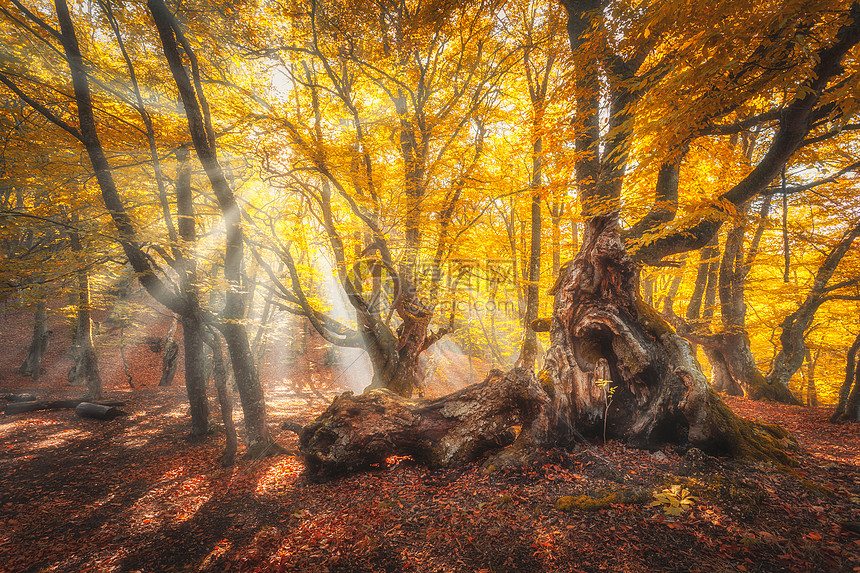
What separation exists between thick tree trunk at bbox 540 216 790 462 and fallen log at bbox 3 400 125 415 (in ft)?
45.9

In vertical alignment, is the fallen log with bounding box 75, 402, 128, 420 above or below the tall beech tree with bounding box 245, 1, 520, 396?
below

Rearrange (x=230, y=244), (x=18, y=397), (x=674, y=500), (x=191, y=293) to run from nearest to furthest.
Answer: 1. (x=674, y=500)
2. (x=230, y=244)
3. (x=191, y=293)
4. (x=18, y=397)

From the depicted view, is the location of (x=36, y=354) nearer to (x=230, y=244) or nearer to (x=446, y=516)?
(x=230, y=244)

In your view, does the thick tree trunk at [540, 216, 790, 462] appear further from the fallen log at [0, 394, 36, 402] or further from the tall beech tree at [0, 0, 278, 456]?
the fallen log at [0, 394, 36, 402]

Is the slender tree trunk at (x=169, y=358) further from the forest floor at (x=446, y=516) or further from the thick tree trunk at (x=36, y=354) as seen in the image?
the forest floor at (x=446, y=516)

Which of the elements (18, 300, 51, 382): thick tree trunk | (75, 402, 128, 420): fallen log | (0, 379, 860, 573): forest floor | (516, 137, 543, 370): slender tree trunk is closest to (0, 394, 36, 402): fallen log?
(75, 402, 128, 420): fallen log

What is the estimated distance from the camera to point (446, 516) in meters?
3.23

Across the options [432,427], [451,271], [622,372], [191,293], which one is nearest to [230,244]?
[191,293]

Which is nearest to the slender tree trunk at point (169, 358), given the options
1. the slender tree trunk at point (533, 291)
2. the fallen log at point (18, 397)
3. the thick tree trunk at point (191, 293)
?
the fallen log at point (18, 397)

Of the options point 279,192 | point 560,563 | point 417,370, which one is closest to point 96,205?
point 279,192

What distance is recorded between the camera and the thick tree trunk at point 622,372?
3.60 metres

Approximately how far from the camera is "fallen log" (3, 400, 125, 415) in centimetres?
913

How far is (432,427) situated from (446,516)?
4.67ft

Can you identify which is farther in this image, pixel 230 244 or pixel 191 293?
pixel 191 293
